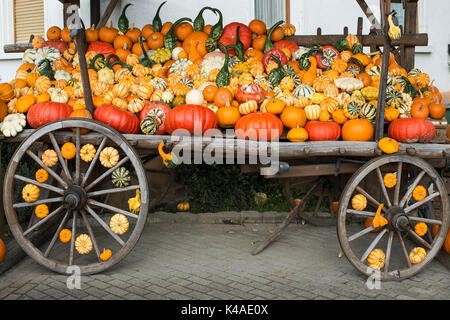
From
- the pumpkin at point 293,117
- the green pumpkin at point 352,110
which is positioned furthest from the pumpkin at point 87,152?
the green pumpkin at point 352,110

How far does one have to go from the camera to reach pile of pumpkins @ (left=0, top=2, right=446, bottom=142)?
145 inches

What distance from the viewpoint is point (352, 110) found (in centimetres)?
377

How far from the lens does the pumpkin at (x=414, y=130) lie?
356 centimetres

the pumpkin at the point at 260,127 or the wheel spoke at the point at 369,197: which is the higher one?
the pumpkin at the point at 260,127

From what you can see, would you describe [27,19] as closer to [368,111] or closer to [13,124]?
[13,124]

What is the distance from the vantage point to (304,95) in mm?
4035

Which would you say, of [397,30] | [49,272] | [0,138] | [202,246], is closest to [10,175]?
[0,138]

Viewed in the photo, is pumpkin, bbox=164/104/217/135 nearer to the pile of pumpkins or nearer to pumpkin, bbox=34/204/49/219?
the pile of pumpkins

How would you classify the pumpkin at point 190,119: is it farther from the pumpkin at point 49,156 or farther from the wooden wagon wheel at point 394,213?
the wooden wagon wheel at point 394,213

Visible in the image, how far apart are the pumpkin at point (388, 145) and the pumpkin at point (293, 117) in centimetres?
65

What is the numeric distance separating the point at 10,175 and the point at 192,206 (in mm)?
2637

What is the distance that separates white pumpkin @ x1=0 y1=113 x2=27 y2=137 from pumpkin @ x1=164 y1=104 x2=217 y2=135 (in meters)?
1.16

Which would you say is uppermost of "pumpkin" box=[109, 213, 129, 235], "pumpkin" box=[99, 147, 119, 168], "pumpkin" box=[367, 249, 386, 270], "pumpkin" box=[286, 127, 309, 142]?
"pumpkin" box=[286, 127, 309, 142]

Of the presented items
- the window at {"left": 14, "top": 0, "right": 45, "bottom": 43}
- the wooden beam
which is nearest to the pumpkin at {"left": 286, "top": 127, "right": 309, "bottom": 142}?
the wooden beam
